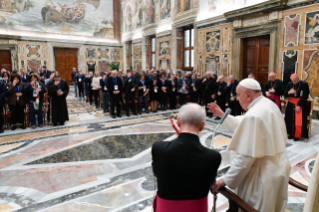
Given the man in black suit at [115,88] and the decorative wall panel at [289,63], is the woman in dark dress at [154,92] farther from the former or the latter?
the decorative wall panel at [289,63]

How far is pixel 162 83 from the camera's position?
991cm

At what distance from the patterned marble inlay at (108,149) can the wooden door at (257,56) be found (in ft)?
18.9

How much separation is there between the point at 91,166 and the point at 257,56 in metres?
8.48

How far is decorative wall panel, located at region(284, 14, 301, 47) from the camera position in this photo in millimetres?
8086

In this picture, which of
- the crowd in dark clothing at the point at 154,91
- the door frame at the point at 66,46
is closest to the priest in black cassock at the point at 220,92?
the crowd in dark clothing at the point at 154,91

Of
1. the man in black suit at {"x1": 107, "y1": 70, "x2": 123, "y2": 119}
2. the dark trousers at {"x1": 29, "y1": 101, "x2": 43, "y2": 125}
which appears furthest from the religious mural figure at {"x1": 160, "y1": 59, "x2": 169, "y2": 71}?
the dark trousers at {"x1": 29, "y1": 101, "x2": 43, "y2": 125}

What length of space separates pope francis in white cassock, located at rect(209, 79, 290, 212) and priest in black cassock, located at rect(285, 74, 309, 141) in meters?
4.53

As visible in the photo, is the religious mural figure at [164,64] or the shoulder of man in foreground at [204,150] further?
the religious mural figure at [164,64]

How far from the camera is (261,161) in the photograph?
76.8 inches

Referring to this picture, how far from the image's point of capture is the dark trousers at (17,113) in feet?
23.3

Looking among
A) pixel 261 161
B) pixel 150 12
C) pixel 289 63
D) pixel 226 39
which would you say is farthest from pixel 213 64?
pixel 261 161

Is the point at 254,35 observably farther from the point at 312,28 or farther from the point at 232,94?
the point at 232,94

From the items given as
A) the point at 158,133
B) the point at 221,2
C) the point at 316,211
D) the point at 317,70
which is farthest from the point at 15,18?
the point at 316,211

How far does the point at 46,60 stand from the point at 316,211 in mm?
19497
